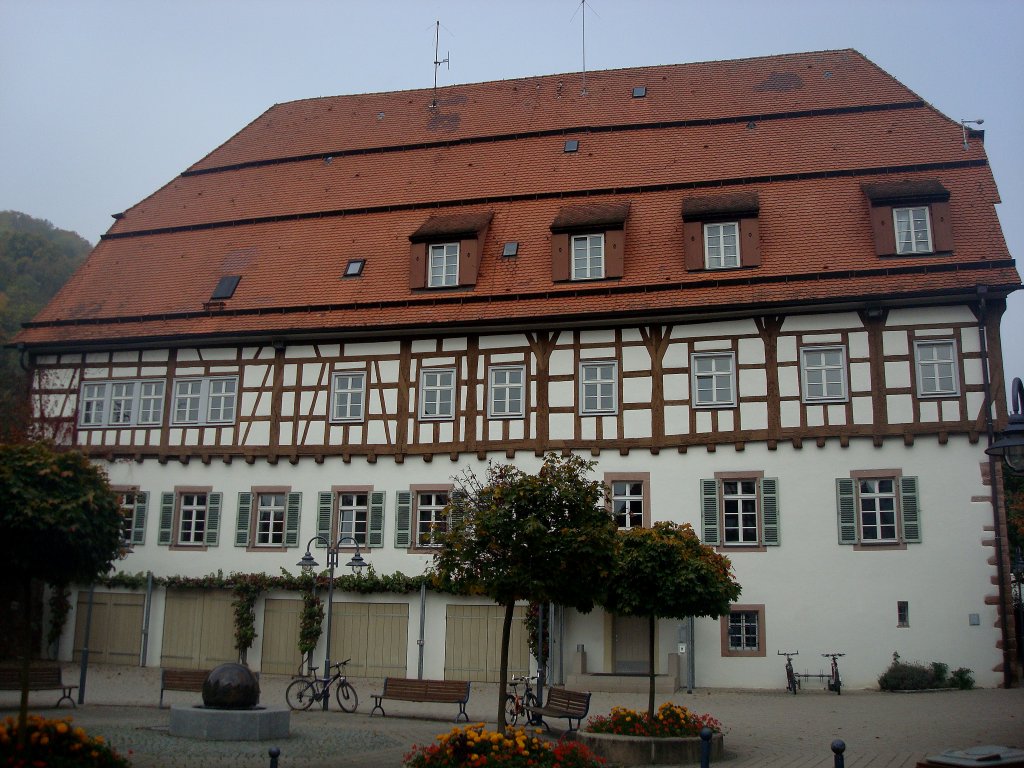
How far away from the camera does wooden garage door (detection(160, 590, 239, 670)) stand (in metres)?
26.8

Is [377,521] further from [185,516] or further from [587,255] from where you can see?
[587,255]

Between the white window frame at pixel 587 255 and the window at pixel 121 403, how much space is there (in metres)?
11.1

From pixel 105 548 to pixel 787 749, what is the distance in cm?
947

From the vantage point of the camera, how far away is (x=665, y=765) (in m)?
14.4

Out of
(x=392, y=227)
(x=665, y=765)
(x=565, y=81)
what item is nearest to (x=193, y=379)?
(x=392, y=227)

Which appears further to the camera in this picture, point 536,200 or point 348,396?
point 536,200

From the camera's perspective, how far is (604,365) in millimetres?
25391

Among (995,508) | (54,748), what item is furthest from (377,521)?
(54,748)

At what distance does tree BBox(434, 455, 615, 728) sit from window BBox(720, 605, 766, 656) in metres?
9.47

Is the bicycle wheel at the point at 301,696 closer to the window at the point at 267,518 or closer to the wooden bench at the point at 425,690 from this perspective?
the wooden bench at the point at 425,690

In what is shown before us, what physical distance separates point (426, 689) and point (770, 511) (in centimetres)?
890

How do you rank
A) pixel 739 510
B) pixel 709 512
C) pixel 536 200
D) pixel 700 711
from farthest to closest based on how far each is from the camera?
pixel 536 200, pixel 709 512, pixel 739 510, pixel 700 711

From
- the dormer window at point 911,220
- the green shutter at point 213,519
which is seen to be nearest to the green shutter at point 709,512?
the dormer window at point 911,220

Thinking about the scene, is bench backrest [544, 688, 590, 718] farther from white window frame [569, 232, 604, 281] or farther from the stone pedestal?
white window frame [569, 232, 604, 281]
